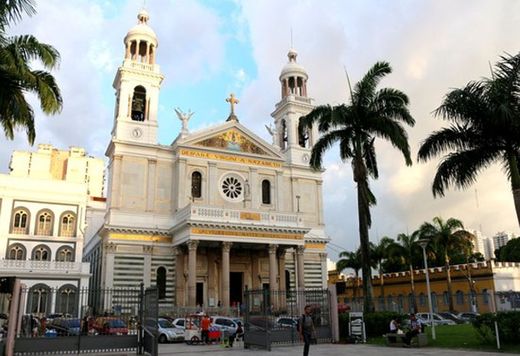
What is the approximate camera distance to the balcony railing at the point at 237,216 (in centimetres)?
3622

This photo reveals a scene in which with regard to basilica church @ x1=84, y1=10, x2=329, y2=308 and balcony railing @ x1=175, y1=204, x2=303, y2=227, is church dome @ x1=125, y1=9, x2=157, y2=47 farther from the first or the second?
balcony railing @ x1=175, y1=204, x2=303, y2=227

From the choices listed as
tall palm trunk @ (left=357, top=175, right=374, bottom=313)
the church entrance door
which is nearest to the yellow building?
the church entrance door

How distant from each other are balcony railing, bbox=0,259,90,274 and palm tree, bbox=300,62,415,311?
23.9m

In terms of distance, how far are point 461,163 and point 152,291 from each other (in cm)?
1320

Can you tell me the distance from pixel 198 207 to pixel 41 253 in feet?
51.8

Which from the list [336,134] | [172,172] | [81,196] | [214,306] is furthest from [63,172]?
[336,134]

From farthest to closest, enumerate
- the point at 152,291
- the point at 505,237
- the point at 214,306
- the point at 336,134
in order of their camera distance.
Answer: the point at 505,237 < the point at 214,306 < the point at 336,134 < the point at 152,291

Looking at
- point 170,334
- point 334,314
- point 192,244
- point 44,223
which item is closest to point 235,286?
point 192,244

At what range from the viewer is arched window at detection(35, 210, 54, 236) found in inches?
1668

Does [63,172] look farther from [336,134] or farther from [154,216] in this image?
[336,134]

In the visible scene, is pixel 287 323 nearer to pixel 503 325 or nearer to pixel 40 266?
pixel 503 325

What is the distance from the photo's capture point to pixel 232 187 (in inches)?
1687

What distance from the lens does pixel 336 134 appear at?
86.2ft

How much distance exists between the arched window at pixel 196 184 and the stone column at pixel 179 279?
496 cm
